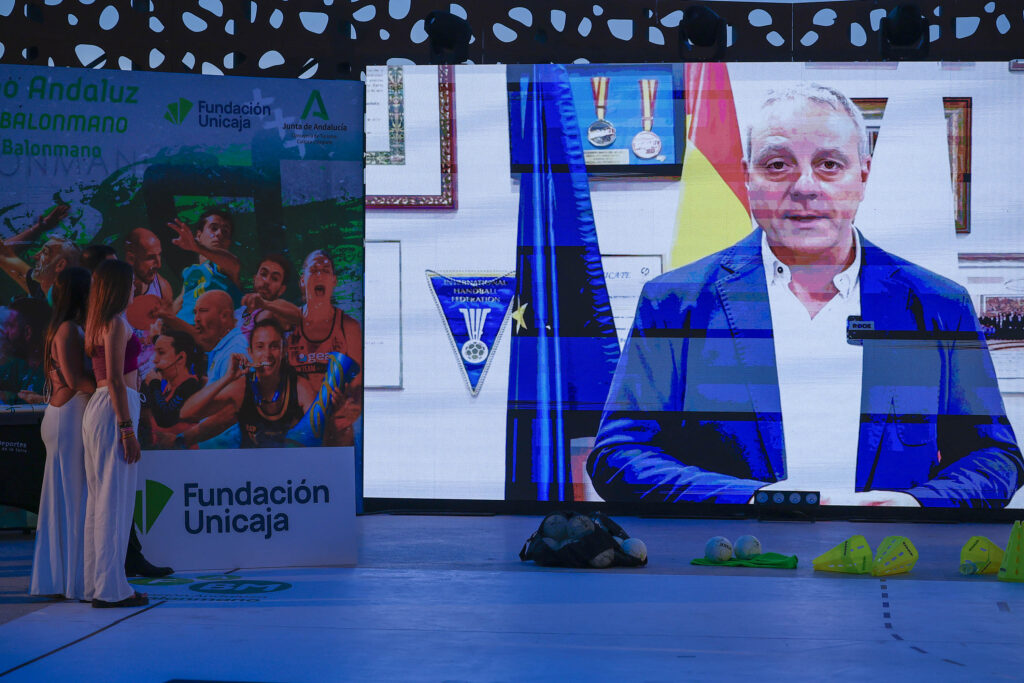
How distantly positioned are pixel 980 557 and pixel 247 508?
11.6 ft

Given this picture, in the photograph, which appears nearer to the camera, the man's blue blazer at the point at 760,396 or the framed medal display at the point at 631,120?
the man's blue blazer at the point at 760,396

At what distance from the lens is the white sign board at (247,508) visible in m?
5.71

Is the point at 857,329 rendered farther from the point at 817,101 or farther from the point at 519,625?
the point at 519,625

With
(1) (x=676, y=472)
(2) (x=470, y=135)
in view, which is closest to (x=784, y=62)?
(2) (x=470, y=135)

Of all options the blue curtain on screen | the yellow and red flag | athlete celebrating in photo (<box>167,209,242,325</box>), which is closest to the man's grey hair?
the yellow and red flag

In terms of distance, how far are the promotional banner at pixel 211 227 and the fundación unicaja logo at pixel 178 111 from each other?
0.01 metres

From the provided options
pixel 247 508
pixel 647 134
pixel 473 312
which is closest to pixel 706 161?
pixel 647 134

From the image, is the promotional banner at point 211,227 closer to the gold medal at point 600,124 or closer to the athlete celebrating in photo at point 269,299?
the athlete celebrating in photo at point 269,299

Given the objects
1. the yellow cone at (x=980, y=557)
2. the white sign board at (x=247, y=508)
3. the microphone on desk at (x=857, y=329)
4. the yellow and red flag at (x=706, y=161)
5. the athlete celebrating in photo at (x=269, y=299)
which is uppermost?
the yellow and red flag at (x=706, y=161)

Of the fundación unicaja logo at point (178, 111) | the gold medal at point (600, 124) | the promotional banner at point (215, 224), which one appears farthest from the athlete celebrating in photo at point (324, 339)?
the gold medal at point (600, 124)

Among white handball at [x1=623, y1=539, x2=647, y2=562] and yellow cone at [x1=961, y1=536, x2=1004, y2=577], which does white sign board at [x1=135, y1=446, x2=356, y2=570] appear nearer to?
white handball at [x1=623, y1=539, x2=647, y2=562]

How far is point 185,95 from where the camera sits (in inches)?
332

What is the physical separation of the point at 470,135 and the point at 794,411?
2910mm

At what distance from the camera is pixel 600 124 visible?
27.8 feet
